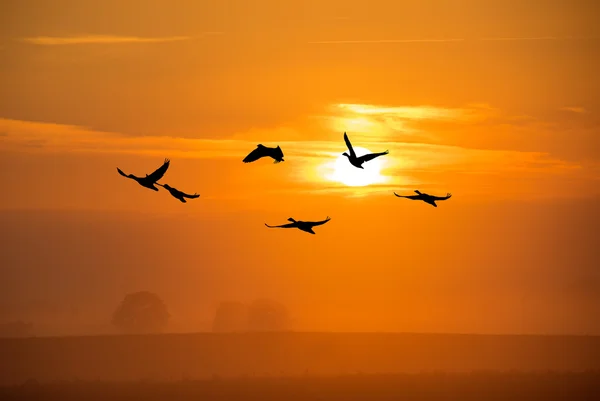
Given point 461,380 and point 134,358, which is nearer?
point 461,380

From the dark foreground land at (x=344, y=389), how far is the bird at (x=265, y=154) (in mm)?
99621

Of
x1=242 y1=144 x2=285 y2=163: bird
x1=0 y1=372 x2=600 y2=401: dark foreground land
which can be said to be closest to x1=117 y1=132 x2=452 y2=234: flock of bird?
x1=242 y1=144 x2=285 y2=163: bird

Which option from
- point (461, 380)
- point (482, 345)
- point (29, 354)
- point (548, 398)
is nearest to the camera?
point (548, 398)

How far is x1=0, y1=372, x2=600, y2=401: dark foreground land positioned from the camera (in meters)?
153

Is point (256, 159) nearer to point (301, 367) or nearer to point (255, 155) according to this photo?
point (255, 155)

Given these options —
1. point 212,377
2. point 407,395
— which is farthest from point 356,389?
point 212,377

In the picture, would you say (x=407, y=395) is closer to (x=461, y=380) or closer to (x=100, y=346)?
(x=461, y=380)

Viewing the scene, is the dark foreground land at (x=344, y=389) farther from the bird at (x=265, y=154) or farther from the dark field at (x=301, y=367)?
the bird at (x=265, y=154)

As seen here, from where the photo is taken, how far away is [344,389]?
157 metres

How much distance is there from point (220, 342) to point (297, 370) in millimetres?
23968

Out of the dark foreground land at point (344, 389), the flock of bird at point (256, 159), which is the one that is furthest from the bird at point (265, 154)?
the dark foreground land at point (344, 389)

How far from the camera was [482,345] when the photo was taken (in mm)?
193000

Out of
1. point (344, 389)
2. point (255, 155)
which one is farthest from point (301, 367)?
point (255, 155)

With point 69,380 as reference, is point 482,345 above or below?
above
